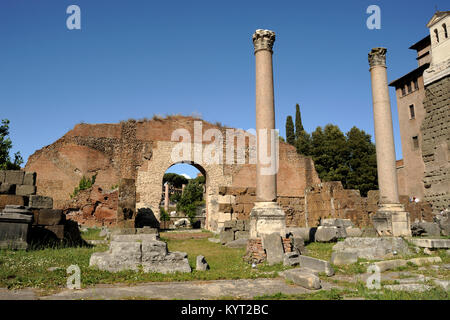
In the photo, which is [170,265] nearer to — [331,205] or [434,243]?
[434,243]

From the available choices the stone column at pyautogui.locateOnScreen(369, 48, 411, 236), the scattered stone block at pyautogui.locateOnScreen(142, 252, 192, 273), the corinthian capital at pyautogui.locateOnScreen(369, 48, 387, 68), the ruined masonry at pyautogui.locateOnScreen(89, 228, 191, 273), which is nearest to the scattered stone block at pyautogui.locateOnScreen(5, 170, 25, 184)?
the ruined masonry at pyautogui.locateOnScreen(89, 228, 191, 273)

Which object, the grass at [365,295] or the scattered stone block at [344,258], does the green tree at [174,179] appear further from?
the grass at [365,295]

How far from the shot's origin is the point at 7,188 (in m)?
9.70

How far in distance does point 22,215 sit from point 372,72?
11.1 metres

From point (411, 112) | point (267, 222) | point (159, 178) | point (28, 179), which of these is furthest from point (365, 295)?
point (411, 112)

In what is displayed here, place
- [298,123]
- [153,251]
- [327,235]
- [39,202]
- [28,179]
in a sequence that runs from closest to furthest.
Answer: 1. [153,251]
2. [39,202]
3. [28,179]
4. [327,235]
5. [298,123]

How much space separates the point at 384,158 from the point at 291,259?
5339 millimetres

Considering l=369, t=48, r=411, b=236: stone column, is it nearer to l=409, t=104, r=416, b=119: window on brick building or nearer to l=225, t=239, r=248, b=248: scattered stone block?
l=225, t=239, r=248, b=248: scattered stone block

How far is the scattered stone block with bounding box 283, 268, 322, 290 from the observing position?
15.3 ft

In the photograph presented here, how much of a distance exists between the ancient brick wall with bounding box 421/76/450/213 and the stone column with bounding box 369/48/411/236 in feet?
31.6

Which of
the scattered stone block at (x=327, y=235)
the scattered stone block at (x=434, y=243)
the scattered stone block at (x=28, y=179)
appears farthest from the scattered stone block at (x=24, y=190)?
the scattered stone block at (x=434, y=243)

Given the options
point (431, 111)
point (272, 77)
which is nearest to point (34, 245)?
point (272, 77)
